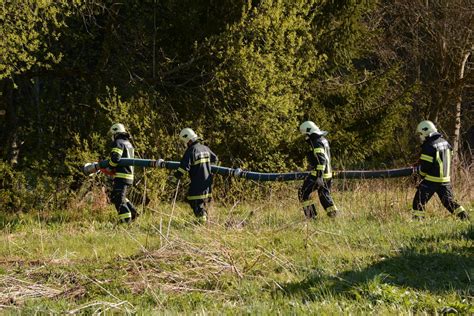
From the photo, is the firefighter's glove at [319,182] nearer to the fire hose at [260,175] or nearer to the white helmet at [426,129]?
the fire hose at [260,175]

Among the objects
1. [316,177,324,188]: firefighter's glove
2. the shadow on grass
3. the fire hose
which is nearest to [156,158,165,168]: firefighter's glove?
the fire hose

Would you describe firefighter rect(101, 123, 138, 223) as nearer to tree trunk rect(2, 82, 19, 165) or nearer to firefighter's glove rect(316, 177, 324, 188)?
firefighter's glove rect(316, 177, 324, 188)

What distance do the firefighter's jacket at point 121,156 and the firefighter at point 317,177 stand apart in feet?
9.48

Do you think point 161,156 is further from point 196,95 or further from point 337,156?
point 337,156

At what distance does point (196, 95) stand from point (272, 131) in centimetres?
190

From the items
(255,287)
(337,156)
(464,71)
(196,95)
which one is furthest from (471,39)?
(255,287)

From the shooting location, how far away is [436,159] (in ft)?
28.1

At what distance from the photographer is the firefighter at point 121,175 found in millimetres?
9422

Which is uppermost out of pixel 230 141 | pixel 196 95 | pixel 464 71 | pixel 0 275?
pixel 464 71

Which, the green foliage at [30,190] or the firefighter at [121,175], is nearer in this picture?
the firefighter at [121,175]

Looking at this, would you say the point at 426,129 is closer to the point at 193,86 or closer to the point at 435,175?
the point at 435,175

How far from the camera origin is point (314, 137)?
359 inches

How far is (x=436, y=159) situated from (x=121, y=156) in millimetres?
4974

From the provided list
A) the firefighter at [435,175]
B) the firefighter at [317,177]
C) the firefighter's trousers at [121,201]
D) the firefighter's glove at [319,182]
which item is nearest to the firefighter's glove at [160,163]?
the firefighter's trousers at [121,201]
